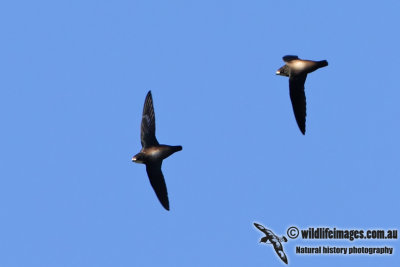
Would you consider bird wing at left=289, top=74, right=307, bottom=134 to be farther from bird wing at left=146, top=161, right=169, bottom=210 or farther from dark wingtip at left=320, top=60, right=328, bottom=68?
bird wing at left=146, top=161, right=169, bottom=210

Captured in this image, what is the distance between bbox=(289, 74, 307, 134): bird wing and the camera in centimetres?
2959

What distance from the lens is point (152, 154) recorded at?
28.9 meters

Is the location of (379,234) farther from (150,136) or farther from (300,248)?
(150,136)

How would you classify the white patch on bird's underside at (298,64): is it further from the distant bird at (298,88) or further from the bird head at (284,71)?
the bird head at (284,71)

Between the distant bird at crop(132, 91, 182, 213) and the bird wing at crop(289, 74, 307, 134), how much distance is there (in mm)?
3707

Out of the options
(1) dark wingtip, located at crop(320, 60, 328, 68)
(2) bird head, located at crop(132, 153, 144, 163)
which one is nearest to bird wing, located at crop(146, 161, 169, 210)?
(2) bird head, located at crop(132, 153, 144, 163)

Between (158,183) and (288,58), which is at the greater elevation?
(288,58)

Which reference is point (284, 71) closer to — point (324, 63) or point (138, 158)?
point (324, 63)

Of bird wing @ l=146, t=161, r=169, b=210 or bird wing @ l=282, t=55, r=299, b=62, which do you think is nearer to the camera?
bird wing @ l=146, t=161, r=169, b=210

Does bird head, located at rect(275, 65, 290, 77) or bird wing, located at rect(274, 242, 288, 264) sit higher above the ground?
bird head, located at rect(275, 65, 290, 77)

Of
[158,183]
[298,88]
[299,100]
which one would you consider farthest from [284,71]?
[158,183]

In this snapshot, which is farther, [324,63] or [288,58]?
[288,58]

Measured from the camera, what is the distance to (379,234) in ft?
91.3

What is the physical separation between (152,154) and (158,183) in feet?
2.72
